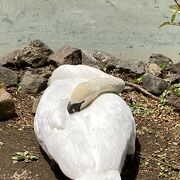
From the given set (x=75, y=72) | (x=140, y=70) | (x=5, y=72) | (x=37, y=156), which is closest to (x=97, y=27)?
(x=140, y=70)

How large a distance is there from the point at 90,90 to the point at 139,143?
666 millimetres

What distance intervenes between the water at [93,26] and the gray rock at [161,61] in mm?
224

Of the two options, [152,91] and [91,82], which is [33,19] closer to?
[152,91]

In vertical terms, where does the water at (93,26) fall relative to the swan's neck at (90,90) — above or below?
below

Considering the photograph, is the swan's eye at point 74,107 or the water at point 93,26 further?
the water at point 93,26

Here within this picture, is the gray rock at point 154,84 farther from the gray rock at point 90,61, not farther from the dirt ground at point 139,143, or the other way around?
the gray rock at point 90,61

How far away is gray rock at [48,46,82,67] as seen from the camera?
519 cm

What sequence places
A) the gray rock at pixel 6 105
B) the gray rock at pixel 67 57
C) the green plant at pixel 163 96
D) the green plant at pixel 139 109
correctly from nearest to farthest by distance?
the gray rock at pixel 6 105, the green plant at pixel 139 109, the green plant at pixel 163 96, the gray rock at pixel 67 57

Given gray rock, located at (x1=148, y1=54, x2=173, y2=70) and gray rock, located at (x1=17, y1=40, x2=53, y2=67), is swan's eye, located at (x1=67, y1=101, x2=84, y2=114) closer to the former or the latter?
gray rock, located at (x1=17, y1=40, x2=53, y2=67)

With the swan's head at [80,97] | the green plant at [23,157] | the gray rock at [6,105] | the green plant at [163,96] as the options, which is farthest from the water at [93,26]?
the swan's head at [80,97]

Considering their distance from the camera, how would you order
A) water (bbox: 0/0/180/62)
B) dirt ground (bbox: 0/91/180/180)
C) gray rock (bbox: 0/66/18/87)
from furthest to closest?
water (bbox: 0/0/180/62) → gray rock (bbox: 0/66/18/87) → dirt ground (bbox: 0/91/180/180)

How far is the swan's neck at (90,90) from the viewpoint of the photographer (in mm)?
3900

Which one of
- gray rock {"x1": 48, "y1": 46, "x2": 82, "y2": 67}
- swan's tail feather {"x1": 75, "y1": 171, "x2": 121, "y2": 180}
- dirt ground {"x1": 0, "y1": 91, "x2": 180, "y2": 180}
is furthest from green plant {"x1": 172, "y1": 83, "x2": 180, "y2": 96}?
swan's tail feather {"x1": 75, "y1": 171, "x2": 121, "y2": 180}

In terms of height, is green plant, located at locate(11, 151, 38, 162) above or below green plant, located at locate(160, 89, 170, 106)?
below
